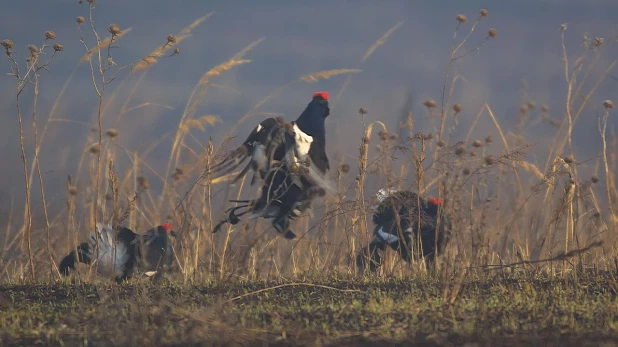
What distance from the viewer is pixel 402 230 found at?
5738 mm

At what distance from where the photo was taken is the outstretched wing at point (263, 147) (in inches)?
185

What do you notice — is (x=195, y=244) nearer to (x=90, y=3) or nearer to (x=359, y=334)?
(x=90, y=3)

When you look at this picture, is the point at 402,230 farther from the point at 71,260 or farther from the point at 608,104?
the point at 71,260

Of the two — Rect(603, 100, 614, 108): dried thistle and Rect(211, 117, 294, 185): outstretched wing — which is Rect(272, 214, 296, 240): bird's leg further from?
Rect(603, 100, 614, 108): dried thistle

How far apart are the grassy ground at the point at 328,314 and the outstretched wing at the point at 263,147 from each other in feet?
2.33

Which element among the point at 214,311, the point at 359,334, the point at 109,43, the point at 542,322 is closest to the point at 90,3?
the point at 109,43

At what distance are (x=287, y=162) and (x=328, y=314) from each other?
1321mm

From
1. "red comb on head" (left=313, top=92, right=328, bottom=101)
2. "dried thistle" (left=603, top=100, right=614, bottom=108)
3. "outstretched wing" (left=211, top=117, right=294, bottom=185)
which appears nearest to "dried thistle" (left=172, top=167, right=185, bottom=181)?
"outstretched wing" (left=211, top=117, right=294, bottom=185)

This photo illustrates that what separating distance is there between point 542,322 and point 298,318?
937mm

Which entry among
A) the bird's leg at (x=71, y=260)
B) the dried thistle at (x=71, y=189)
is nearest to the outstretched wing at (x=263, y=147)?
the dried thistle at (x=71, y=189)

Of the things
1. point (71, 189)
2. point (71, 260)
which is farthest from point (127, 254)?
point (71, 189)

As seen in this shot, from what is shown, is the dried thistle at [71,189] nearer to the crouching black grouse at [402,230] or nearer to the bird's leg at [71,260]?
the bird's leg at [71,260]

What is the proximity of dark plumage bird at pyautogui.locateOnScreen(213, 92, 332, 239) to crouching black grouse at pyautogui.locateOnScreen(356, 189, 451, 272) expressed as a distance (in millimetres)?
441

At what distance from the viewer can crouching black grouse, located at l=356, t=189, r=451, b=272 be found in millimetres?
4922
